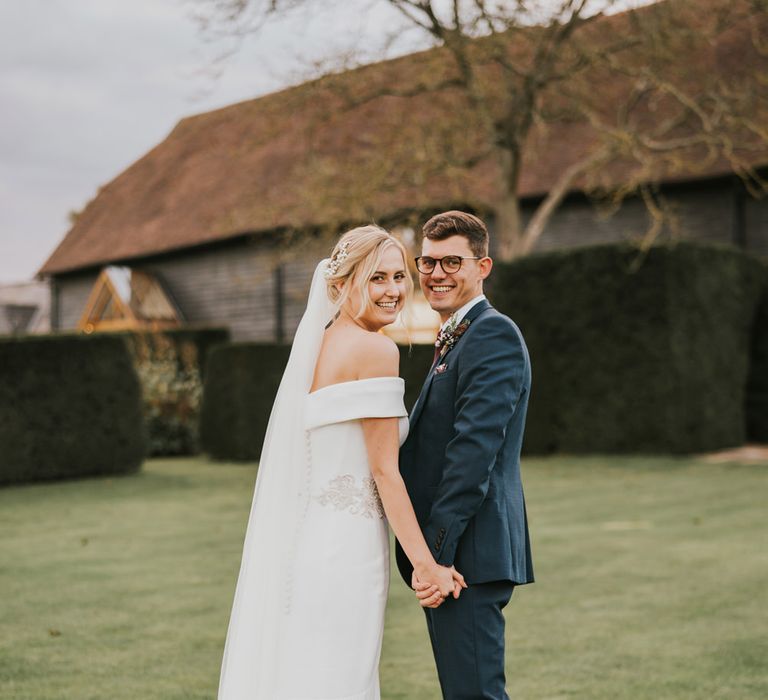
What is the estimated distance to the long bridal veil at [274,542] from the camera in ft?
10.8

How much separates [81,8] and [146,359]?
27.8 ft

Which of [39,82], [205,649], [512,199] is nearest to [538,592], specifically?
[205,649]

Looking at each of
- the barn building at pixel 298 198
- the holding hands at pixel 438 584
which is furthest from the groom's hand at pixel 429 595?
the barn building at pixel 298 198

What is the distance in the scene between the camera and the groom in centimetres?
301

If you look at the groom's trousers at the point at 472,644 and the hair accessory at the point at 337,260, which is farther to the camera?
the hair accessory at the point at 337,260

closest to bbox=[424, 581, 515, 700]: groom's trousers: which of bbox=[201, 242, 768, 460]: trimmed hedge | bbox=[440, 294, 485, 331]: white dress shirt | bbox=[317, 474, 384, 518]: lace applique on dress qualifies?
bbox=[317, 474, 384, 518]: lace applique on dress

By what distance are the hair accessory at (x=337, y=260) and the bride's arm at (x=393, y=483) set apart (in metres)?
0.27

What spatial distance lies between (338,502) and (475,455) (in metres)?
0.50

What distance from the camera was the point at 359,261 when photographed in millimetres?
3227

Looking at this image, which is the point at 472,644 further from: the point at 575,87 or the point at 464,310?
the point at 575,87

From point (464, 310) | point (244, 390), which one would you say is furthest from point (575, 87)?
point (464, 310)

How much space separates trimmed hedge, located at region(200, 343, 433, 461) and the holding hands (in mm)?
14574

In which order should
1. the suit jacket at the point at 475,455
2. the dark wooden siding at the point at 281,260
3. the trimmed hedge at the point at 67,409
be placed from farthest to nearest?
the dark wooden siding at the point at 281,260 < the trimmed hedge at the point at 67,409 < the suit jacket at the point at 475,455

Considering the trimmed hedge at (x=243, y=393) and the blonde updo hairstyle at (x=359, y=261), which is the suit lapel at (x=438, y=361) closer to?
the blonde updo hairstyle at (x=359, y=261)
